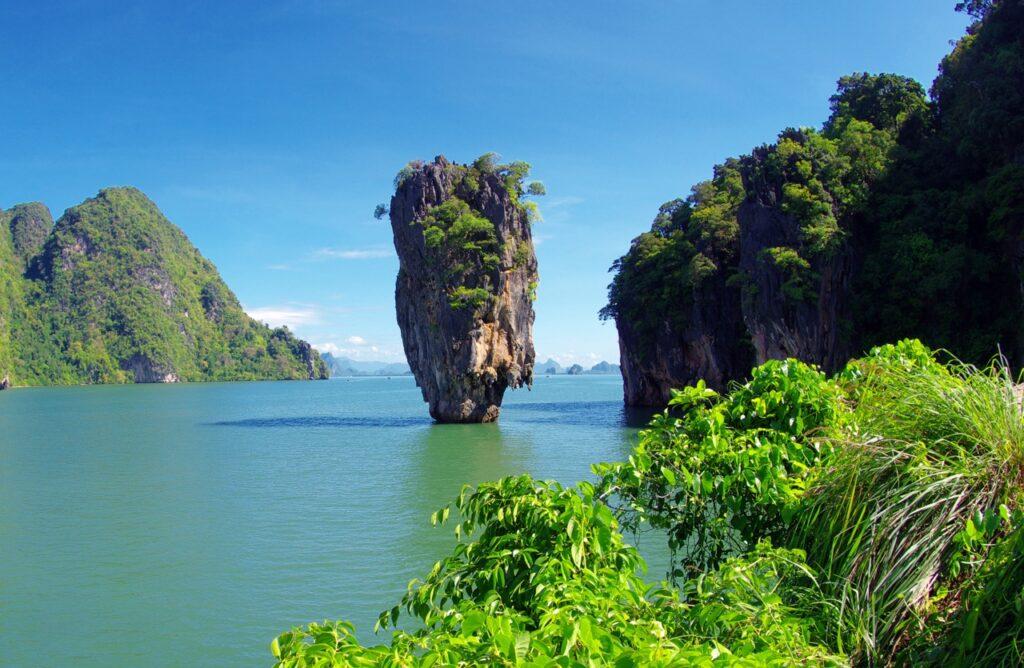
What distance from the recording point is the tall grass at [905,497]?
2.76 metres

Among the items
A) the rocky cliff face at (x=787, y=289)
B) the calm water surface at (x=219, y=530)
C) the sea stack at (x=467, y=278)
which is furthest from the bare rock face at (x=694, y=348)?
the calm water surface at (x=219, y=530)

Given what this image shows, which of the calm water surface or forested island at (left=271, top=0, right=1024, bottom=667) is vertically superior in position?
forested island at (left=271, top=0, right=1024, bottom=667)

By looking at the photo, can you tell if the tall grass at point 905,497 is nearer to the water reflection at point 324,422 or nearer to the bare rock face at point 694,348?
the bare rock face at point 694,348

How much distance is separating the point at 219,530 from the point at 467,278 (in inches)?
804

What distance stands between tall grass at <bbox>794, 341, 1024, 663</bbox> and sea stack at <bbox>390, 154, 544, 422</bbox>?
2844cm

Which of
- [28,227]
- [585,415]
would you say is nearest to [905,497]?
[585,415]

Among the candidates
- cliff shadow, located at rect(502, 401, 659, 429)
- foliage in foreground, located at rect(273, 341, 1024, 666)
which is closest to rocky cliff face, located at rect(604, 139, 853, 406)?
cliff shadow, located at rect(502, 401, 659, 429)

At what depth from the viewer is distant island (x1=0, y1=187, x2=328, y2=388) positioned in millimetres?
122000

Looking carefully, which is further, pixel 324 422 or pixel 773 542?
pixel 324 422

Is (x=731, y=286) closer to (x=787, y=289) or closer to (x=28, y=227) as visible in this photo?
(x=787, y=289)

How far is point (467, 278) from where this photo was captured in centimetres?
3234

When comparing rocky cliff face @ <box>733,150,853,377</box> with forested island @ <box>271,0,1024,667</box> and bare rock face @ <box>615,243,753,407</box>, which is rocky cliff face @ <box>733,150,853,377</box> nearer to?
bare rock face @ <box>615,243,753,407</box>

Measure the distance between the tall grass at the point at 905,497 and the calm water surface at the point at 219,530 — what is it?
6.26 meters

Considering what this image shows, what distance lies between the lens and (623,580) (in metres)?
2.78
